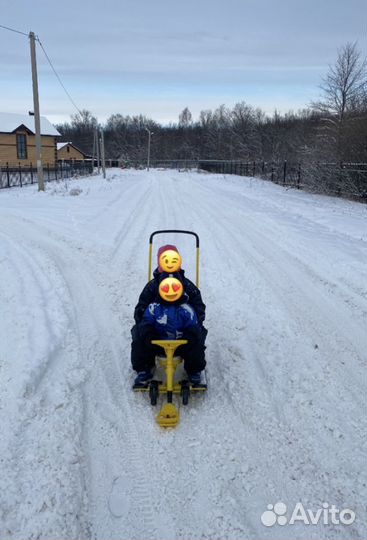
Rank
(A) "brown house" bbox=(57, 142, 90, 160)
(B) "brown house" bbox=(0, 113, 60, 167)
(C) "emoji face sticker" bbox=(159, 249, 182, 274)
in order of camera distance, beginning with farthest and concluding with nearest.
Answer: (A) "brown house" bbox=(57, 142, 90, 160), (B) "brown house" bbox=(0, 113, 60, 167), (C) "emoji face sticker" bbox=(159, 249, 182, 274)

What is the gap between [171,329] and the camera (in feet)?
13.3

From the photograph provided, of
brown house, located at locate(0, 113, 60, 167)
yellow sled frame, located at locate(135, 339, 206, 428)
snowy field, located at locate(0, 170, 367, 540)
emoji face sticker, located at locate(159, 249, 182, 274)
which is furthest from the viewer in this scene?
brown house, located at locate(0, 113, 60, 167)

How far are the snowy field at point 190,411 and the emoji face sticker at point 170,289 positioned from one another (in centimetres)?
97

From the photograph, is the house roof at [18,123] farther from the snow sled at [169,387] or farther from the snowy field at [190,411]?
the snow sled at [169,387]

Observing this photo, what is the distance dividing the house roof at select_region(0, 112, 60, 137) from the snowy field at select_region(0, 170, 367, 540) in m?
46.5

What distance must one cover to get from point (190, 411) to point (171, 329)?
0.74 metres

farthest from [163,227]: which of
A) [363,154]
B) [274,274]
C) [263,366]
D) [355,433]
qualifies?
[363,154]

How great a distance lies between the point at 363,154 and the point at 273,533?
854 inches

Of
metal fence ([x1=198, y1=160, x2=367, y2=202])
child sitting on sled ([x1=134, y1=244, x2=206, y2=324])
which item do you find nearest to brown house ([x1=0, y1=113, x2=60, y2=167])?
metal fence ([x1=198, y1=160, x2=367, y2=202])

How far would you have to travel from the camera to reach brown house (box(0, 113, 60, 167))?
1934 inches

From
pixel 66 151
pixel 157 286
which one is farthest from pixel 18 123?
pixel 157 286

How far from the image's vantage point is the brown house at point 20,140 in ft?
161

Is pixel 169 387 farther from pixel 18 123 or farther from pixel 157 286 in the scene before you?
pixel 18 123

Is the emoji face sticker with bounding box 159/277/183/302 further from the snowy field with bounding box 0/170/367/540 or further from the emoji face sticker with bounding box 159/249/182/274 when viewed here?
the snowy field with bounding box 0/170/367/540
